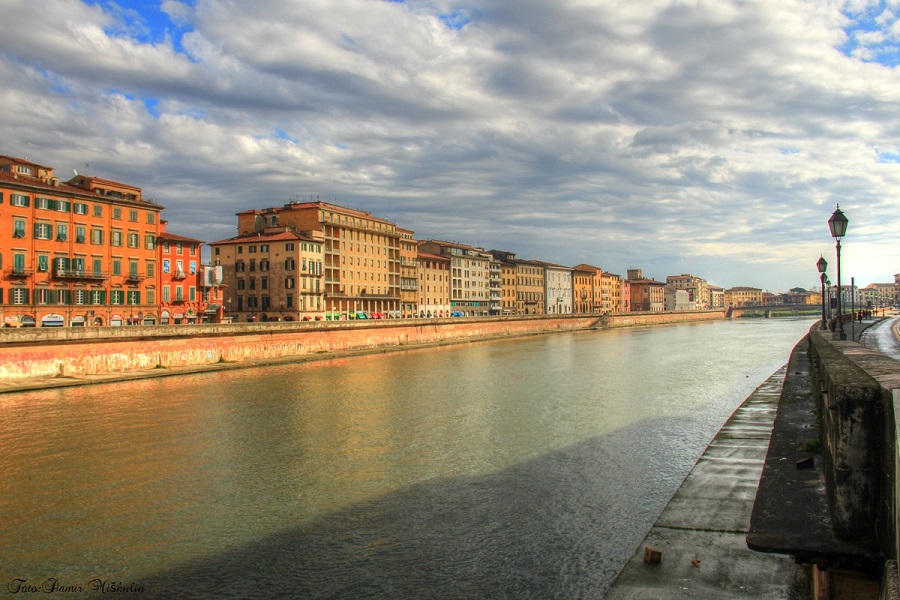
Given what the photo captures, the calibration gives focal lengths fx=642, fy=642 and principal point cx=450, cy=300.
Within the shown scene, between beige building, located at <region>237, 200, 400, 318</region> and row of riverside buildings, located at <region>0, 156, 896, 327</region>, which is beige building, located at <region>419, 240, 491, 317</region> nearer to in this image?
row of riverside buildings, located at <region>0, 156, 896, 327</region>

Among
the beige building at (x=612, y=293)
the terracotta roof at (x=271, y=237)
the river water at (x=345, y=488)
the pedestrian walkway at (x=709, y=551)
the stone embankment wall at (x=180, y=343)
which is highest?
the terracotta roof at (x=271, y=237)

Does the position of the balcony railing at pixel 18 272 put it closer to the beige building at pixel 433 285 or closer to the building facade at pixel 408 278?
the building facade at pixel 408 278

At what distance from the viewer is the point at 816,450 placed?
32.0 ft

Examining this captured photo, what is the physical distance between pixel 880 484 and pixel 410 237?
9998cm

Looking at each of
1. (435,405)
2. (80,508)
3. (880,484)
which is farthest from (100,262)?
(880,484)

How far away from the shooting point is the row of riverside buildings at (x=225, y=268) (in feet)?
149

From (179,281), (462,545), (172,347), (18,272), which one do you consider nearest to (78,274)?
(18,272)

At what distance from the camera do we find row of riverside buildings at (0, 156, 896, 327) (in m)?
45.4

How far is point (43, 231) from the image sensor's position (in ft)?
150

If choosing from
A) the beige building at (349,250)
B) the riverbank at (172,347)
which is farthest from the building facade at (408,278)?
the riverbank at (172,347)

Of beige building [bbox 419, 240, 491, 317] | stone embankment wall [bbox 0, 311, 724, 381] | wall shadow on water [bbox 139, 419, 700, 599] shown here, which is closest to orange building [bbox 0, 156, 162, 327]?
stone embankment wall [bbox 0, 311, 724, 381]

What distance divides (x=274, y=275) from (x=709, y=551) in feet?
231

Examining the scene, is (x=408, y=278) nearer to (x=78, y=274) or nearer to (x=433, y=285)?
(x=433, y=285)

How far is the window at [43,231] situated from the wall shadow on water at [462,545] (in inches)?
1698
